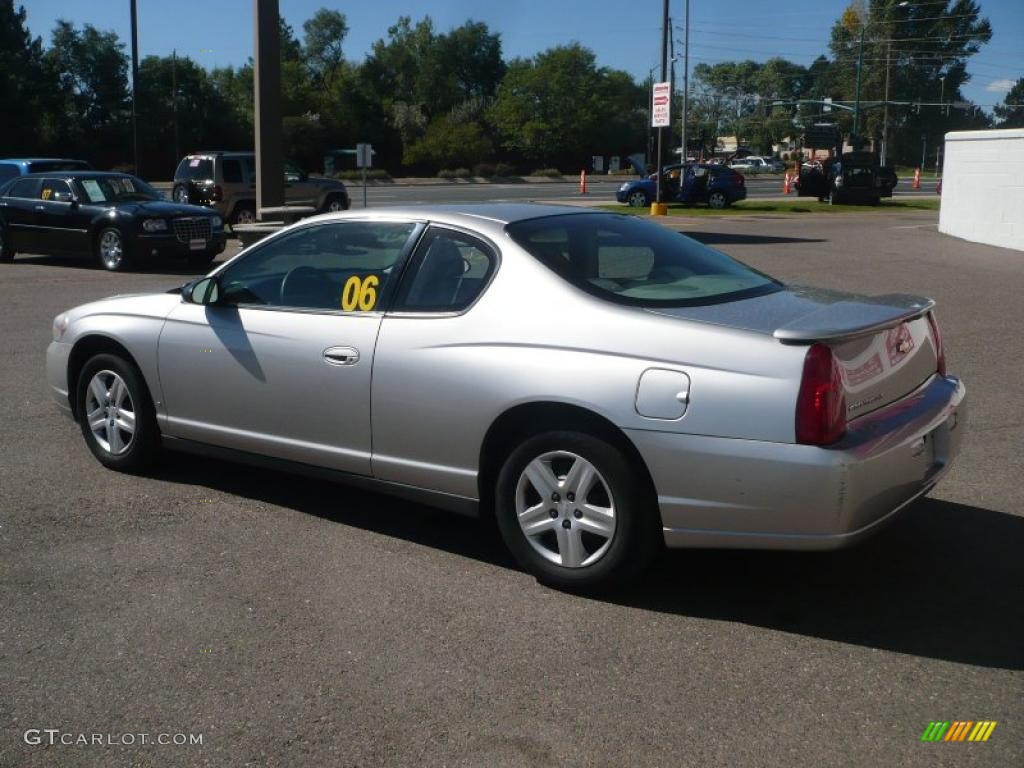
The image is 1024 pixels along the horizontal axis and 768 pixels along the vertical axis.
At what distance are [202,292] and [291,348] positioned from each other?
778 mm

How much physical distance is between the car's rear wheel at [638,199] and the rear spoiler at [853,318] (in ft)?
100

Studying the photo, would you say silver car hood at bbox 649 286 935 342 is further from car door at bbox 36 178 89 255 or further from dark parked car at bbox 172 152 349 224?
dark parked car at bbox 172 152 349 224

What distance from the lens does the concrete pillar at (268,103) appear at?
19.2 m

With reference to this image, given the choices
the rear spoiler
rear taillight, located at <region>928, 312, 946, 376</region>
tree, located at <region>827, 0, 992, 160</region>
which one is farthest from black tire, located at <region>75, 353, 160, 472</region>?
tree, located at <region>827, 0, 992, 160</region>

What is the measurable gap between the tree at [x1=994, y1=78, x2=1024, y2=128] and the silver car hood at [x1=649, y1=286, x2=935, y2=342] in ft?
440

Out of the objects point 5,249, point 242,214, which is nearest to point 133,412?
point 5,249

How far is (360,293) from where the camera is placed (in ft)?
17.3

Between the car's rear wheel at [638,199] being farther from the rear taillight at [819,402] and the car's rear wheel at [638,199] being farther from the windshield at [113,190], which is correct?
the rear taillight at [819,402]

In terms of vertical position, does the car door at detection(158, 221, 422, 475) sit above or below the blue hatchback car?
below

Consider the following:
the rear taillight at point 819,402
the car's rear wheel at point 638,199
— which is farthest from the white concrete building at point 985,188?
the rear taillight at point 819,402

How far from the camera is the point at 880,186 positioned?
126 feet

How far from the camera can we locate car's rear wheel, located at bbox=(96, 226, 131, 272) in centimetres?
1762

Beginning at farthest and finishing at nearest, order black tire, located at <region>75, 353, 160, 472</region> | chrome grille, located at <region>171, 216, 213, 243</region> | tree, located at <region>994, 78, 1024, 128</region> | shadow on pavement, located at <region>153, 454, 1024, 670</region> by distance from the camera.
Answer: tree, located at <region>994, 78, 1024, 128</region> → chrome grille, located at <region>171, 216, 213, 243</region> → black tire, located at <region>75, 353, 160, 472</region> → shadow on pavement, located at <region>153, 454, 1024, 670</region>

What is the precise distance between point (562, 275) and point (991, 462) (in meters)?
3.21
